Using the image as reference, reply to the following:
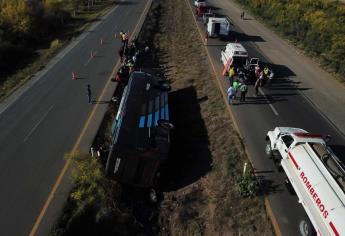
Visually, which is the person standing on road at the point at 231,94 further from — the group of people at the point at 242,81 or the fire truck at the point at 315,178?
the fire truck at the point at 315,178

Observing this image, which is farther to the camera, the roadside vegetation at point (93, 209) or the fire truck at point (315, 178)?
the roadside vegetation at point (93, 209)

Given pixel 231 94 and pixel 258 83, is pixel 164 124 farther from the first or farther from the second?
pixel 258 83

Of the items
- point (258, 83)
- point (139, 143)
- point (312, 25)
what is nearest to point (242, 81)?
point (258, 83)

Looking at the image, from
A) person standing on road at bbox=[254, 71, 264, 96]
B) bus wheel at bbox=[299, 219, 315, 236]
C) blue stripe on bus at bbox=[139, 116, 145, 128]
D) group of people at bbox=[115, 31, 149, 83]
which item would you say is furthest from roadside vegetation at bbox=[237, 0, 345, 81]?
bus wheel at bbox=[299, 219, 315, 236]

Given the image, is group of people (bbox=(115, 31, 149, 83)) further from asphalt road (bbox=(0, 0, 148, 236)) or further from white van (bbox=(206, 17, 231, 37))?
white van (bbox=(206, 17, 231, 37))

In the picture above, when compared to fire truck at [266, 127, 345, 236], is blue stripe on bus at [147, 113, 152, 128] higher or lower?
lower

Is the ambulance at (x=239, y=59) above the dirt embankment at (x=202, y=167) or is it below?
above

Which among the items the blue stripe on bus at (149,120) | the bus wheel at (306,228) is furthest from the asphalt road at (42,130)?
the bus wheel at (306,228)
